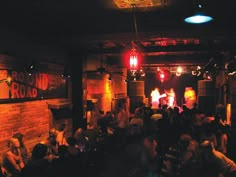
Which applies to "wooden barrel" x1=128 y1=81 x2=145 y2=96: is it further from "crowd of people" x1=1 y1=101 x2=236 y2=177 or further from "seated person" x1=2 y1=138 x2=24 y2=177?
"seated person" x1=2 y1=138 x2=24 y2=177

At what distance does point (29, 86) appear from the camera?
8.22 m

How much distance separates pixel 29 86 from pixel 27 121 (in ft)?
3.26

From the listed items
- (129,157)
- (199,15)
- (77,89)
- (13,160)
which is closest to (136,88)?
(77,89)

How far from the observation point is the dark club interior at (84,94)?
542 cm

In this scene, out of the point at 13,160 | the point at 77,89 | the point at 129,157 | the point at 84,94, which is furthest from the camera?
the point at 84,94

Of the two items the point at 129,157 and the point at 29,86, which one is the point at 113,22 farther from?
the point at 129,157

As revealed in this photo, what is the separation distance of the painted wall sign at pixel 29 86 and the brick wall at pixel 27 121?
0.22 meters

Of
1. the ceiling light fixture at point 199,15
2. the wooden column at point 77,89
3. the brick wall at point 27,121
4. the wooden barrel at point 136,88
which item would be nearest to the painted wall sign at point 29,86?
the brick wall at point 27,121

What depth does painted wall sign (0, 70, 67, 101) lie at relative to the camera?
7.17 metres

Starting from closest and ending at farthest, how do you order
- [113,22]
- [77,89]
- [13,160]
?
1. [13,160]
2. [113,22]
3. [77,89]

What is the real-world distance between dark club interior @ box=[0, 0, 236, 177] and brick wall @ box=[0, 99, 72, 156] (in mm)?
26

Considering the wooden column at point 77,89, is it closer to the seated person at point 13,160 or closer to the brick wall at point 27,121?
the brick wall at point 27,121

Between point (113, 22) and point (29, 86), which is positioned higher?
point (113, 22)

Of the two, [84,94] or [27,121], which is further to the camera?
[84,94]
